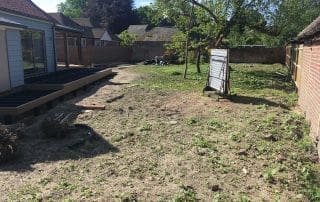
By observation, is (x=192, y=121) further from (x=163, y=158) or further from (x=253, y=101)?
(x=253, y=101)

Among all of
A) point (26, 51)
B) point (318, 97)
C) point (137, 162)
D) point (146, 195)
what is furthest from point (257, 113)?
point (26, 51)

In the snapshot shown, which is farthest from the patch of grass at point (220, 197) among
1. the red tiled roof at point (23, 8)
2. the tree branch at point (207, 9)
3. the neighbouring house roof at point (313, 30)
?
the tree branch at point (207, 9)

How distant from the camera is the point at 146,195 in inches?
195

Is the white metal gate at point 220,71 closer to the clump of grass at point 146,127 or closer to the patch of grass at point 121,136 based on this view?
the clump of grass at point 146,127

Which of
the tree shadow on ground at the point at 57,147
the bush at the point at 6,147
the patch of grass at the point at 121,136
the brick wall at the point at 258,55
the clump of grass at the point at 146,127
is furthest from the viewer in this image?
the brick wall at the point at 258,55

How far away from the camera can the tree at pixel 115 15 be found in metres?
61.3

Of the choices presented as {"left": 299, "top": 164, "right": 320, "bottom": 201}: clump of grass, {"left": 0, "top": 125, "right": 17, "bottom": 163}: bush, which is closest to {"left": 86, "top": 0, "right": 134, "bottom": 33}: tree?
{"left": 0, "top": 125, "right": 17, "bottom": 163}: bush

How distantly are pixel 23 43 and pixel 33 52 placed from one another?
1.13 metres

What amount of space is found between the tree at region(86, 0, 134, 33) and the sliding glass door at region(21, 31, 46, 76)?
4548 centimetres

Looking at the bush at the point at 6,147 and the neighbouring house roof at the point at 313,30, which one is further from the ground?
the neighbouring house roof at the point at 313,30

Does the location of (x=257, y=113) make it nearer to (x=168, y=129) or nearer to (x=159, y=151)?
(x=168, y=129)

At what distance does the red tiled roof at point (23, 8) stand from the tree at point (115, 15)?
45344 mm

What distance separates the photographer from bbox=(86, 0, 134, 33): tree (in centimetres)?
6131

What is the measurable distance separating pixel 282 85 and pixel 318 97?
9997 mm
